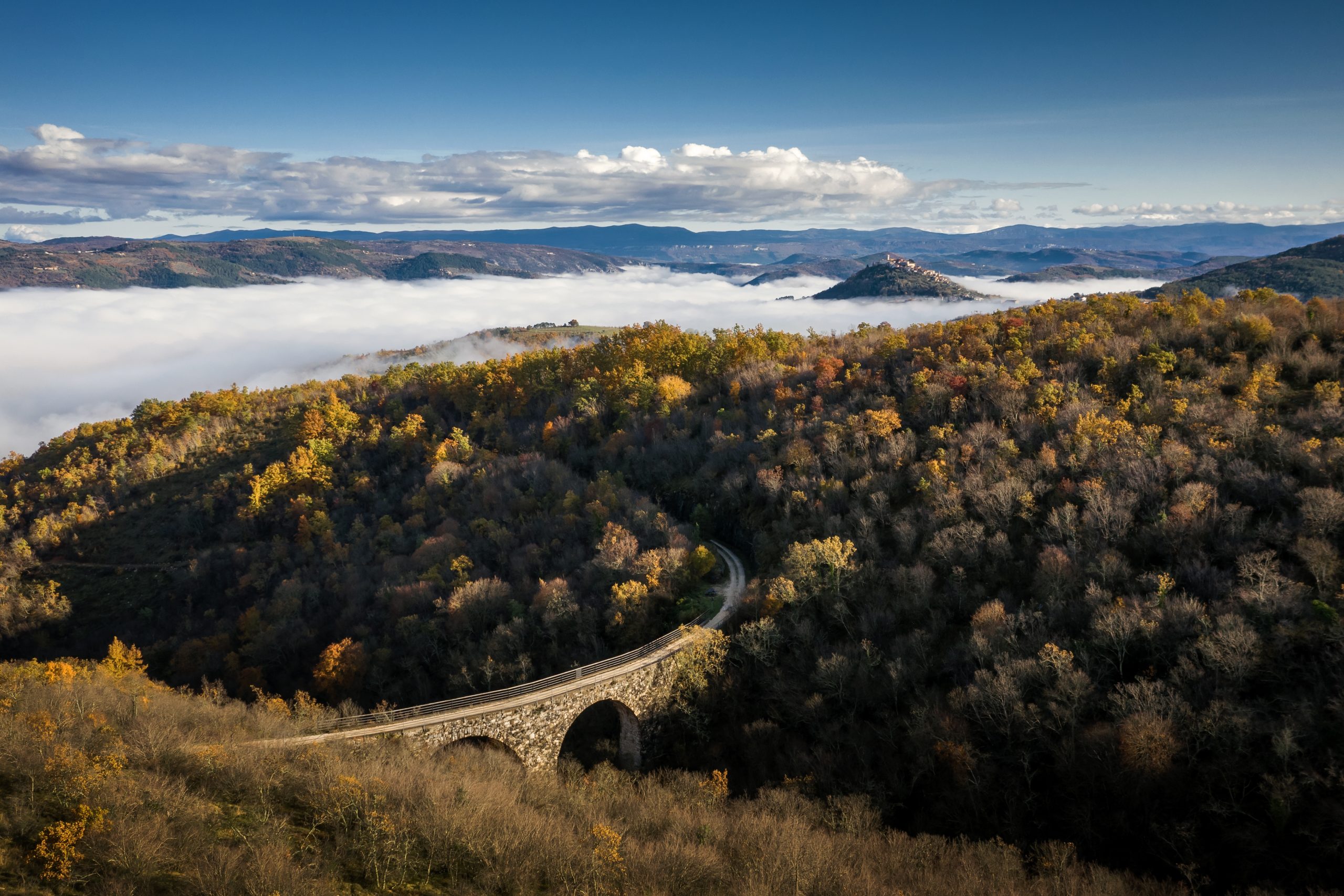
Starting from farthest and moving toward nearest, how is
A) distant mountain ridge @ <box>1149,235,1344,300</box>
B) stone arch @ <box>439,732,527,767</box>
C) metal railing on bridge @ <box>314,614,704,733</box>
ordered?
distant mountain ridge @ <box>1149,235,1344,300</box>
stone arch @ <box>439,732,527,767</box>
metal railing on bridge @ <box>314,614,704,733</box>

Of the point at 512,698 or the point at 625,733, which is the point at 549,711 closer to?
the point at 512,698

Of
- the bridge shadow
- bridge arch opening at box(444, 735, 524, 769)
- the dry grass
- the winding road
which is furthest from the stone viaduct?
the dry grass

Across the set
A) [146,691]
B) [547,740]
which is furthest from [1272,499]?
[146,691]

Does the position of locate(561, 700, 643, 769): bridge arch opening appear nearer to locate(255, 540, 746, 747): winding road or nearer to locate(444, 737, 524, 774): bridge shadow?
locate(255, 540, 746, 747): winding road

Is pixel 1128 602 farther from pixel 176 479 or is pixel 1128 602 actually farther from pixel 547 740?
pixel 176 479

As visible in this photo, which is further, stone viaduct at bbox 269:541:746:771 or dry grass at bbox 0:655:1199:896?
stone viaduct at bbox 269:541:746:771

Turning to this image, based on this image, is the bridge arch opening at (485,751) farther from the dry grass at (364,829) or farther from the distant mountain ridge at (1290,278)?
the distant mountain ridge at (1290,278)

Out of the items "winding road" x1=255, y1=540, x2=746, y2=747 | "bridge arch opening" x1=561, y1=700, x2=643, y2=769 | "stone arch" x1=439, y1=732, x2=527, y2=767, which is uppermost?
"winding road" x1=255, y1=540, x2=746, y2=747
